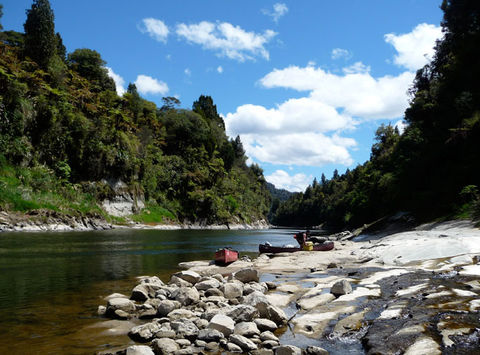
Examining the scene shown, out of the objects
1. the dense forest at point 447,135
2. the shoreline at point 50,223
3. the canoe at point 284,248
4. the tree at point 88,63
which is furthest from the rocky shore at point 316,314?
the tree at point 88,63

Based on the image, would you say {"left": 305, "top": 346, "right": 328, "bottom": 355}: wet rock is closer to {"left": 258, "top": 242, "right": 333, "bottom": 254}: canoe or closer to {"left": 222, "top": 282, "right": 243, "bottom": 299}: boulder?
{"left": 222, "top": 282, "right": 243, "bottom": 299}: boulder

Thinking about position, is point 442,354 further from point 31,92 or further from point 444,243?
point 31,92

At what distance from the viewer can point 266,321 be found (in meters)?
7.77

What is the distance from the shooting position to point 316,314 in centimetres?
855

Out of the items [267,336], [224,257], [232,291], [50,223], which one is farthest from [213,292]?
[50,223]

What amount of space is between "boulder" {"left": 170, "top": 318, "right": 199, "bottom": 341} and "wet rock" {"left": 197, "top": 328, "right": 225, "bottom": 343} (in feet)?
0.50

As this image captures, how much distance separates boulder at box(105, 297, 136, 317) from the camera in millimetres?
8945

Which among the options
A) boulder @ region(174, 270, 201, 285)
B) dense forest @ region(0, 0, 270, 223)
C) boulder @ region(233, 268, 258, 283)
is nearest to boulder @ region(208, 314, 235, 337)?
boulder @ region(174, 270, 201, 285)

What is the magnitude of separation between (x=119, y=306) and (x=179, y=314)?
1817 mm

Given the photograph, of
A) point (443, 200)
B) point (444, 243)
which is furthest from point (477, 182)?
point (444, 243)

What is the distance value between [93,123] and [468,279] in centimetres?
5360

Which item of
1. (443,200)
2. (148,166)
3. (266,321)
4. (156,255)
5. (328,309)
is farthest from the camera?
(148,166)

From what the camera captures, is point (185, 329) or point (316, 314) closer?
point (185, 329)

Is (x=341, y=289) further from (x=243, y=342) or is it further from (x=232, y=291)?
(x=243, y=342)
